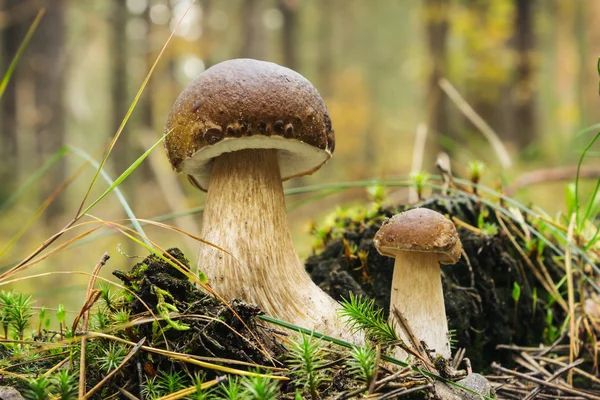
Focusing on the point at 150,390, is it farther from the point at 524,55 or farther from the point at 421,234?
the point at 524,55

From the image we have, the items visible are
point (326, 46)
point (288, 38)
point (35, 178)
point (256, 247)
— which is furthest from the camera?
point (326, 46)

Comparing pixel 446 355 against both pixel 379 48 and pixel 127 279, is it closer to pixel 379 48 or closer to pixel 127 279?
pixel 127 279

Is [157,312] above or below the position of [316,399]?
above

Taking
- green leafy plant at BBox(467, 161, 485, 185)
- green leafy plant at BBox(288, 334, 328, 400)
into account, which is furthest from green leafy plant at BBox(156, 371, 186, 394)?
green leafy plant at BBox(467, 161, 485, 185)

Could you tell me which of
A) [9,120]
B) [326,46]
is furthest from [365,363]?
[326,46]

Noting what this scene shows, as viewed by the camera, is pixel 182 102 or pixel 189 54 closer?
pixel 182 102

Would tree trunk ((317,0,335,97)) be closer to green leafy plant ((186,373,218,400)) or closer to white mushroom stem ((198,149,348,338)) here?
white mushroom stem ((198,149,348,338))

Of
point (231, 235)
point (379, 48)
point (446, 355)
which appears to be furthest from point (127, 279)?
point (379, 48)

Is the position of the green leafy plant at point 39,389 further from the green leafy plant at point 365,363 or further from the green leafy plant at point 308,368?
the green leafy plant at point 365,363
